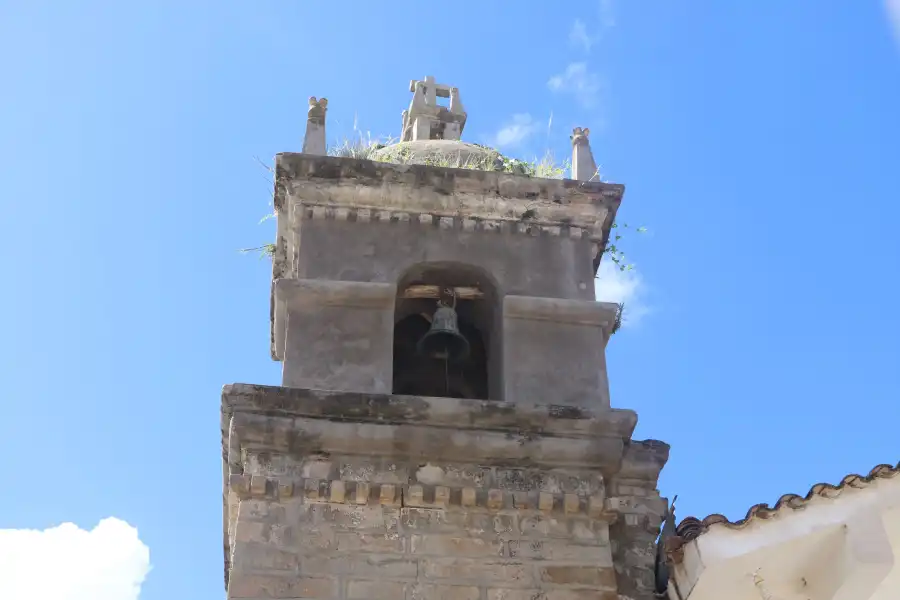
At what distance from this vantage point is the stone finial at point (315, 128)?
8391mm

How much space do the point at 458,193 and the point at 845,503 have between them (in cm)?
305

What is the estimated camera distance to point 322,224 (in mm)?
7898

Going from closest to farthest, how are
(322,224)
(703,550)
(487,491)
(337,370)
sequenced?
(703,550), (487,491), (337,370), (322,224)

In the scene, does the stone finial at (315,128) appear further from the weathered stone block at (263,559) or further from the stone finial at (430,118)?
the weathered stone block at (263,559)

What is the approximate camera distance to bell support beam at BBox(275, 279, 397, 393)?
7.09 m

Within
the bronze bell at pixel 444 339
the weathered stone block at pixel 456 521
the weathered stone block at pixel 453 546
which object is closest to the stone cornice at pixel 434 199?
the bronze bell at pixel 444 339

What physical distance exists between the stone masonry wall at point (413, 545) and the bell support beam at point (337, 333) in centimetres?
83

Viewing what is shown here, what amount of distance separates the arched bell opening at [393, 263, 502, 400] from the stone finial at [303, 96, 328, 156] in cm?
114

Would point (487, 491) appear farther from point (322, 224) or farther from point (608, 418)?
point (322, 224)

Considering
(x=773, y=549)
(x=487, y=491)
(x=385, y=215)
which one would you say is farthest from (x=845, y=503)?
(x=385, y=215)

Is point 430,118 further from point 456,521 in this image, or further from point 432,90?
point 456,521

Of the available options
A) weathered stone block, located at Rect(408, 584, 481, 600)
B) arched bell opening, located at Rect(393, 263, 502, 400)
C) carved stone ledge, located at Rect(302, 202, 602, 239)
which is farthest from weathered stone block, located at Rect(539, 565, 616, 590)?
carved stone ledge, located at Rect(302, 202, 602, 239)

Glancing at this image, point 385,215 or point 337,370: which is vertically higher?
point 385,215

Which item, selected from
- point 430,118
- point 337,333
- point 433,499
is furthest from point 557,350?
point 430,118
